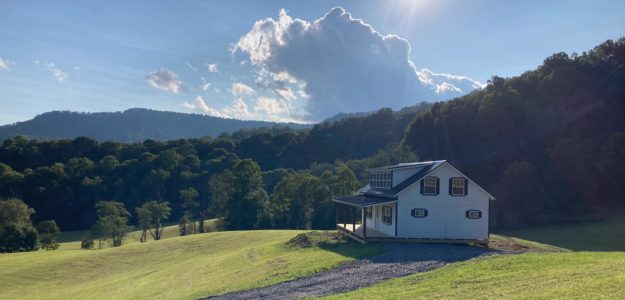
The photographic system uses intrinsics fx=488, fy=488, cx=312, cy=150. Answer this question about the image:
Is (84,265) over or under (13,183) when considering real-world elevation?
under

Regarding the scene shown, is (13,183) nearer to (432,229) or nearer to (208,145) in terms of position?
(208,145)

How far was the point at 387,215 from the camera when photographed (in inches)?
1265

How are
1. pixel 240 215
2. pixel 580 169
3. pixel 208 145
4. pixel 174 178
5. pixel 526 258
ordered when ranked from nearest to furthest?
pixel 526 258 < pixel 580 169 < pixel 240 215 < pixel 174 178 < pixel 208 145

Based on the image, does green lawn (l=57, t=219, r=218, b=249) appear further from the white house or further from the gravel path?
the gravel path

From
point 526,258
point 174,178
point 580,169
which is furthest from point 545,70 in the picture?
point 174,178

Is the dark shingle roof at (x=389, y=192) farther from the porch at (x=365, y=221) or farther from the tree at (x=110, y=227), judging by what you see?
the tree at (x=110, y=227)

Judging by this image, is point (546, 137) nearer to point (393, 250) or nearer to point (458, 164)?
point (458, 164)

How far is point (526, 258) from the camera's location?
1936cm

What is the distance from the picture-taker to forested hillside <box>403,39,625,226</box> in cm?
5081

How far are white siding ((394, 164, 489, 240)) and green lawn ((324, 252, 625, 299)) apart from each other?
31.9ft

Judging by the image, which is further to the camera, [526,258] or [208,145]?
[208,145]

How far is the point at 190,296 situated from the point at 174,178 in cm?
7384

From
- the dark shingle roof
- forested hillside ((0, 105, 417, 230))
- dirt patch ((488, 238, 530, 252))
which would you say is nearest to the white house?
the dark shingle roof

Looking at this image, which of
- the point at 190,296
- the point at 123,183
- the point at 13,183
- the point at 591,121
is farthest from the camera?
the point at 123,183
